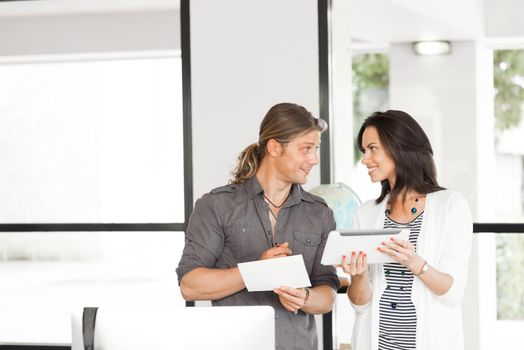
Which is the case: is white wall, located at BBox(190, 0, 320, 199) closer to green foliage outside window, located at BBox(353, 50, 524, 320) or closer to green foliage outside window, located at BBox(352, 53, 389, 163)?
green foliage outside window, located at BBox(352, 53, 389, 163)

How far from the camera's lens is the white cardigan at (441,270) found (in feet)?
8.54

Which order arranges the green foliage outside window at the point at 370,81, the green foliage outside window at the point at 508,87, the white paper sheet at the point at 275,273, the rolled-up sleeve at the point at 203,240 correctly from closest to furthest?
the white paper sheet at the point at 275,273, the rolled-up sleeve at the point at 203,240, the green foliage outside window at the point at 508,87, the green foliage outside window at the point at 370,81

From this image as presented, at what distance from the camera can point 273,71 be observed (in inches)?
→ 177

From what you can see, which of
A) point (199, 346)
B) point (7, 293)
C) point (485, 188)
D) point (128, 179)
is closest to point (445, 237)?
point (199, 346)

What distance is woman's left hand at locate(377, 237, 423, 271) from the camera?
251cm

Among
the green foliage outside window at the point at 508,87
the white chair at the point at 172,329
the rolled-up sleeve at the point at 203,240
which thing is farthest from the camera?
the green foliage outside window at the point at 508,87

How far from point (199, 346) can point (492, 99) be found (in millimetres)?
2908

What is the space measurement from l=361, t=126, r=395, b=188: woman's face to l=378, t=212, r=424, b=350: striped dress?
0.17 m

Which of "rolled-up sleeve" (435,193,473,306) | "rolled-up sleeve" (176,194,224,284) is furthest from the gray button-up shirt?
"rolled-up sleeve" (435,193,473,306)

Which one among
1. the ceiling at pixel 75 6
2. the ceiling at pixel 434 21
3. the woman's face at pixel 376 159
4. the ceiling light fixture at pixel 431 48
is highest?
the ceiling at pixel 75 6

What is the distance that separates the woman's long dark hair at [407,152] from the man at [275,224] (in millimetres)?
222

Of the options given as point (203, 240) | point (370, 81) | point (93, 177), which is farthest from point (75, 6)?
point (203, 240)

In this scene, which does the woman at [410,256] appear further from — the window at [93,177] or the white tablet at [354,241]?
the window at [93,177]

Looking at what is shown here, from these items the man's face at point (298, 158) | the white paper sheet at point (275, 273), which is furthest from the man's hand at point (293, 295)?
the man's face at point (298, 158)
